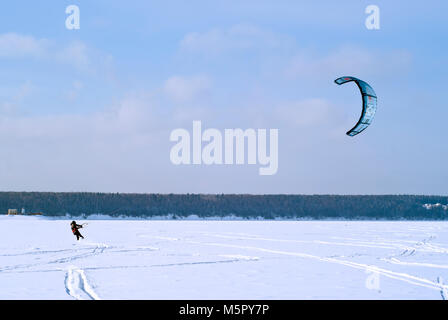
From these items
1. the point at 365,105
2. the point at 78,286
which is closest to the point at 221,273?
the point at 78,286

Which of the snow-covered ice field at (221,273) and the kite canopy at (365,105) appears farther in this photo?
the kite canopy at (365,105)

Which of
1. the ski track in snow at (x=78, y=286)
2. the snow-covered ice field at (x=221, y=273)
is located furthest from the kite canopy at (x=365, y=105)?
the ski track in snow at (x=78, y=286)

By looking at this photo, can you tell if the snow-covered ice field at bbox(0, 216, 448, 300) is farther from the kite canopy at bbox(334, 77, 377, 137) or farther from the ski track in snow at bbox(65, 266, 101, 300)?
the kite canopy at bbox(334, 77, 377, 137)

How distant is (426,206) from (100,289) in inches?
4171

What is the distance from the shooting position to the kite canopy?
13.6 meters

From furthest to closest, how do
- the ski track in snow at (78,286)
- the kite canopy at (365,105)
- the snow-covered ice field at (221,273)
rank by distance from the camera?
the kite canopy at (365,105)
the snow-covered ice field at (221,273)
the ski track in snow at (78,286)

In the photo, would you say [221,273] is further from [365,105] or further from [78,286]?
[365,105]

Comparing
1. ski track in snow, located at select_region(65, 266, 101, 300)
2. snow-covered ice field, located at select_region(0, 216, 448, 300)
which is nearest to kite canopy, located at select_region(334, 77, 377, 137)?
snow-covered ice field, located at select_region(0, 216, 448, 300)

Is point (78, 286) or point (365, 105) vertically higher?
point (365, 105)

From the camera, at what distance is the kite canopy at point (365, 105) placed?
44.7 ft

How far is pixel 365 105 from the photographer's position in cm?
1384

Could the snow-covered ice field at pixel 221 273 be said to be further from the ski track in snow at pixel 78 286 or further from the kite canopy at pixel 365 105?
the kite canopy at pixel 365 105
